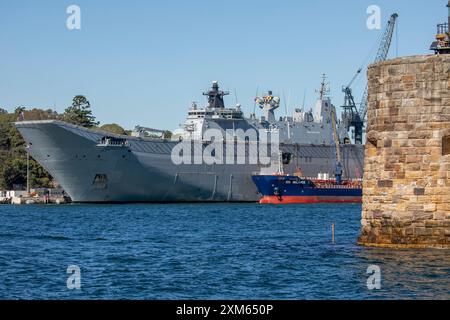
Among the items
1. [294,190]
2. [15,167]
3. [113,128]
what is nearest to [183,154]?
[294,190]

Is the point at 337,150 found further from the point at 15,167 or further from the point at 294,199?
the point at 15,167

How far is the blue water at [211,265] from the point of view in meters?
24.4

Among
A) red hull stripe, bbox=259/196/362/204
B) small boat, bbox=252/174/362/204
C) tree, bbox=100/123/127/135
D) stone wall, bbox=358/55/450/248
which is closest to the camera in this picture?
stone wall, bbox=358/55/450/248

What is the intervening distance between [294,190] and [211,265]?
67.7 m

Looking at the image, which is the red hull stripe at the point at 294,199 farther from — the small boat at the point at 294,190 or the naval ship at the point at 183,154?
the naval ship at the point at 183,154

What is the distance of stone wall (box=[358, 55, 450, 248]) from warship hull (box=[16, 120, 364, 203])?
5536cm

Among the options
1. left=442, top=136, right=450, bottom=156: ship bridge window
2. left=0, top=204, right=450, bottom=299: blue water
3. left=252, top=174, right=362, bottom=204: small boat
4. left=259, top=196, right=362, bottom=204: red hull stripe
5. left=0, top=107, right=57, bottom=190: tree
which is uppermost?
left=0, top=107, right=57, bottom=190: tree

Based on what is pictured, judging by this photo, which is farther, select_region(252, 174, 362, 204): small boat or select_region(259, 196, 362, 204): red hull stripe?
select_region(259, 196, 362, 204): red hull stripe

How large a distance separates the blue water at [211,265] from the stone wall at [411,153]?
2.83ft

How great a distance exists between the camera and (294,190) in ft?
322

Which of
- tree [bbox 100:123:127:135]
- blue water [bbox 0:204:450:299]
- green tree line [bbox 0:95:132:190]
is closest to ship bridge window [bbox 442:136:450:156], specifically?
blue water [bbox 0:204:450:299]

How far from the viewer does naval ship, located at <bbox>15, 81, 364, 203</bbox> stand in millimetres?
85856

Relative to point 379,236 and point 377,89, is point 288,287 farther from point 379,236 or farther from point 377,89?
point 377,89

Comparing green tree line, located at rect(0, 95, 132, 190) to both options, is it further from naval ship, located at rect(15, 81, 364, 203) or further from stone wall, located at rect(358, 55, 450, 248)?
stone wall, located at rect(358, 55, 450, 248)
